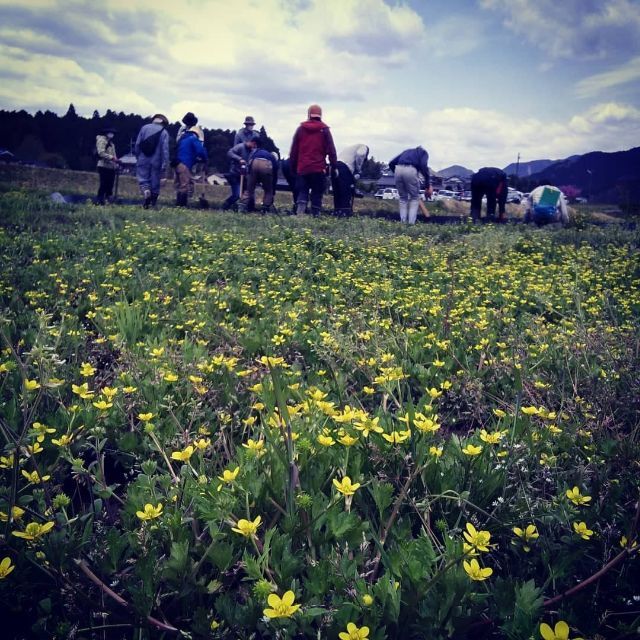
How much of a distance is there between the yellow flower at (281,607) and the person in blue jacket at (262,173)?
40.4ft

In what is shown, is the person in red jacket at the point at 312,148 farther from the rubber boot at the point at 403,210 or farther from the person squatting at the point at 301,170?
the rubber boot at the point at 403,210

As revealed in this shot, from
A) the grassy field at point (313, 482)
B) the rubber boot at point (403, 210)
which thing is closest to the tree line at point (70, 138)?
the rubber boot at point (403, 210)

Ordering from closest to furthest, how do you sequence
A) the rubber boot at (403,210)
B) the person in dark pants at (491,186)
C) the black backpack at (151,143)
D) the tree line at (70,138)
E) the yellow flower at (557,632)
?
1. the yellow flower at (557,632)
2. the black backpack at (151,143)
3. the rubber boot at (403,210)
4. the person in dark pants at (491,186)
5. the tree line at (70,138)

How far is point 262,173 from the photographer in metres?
13.2

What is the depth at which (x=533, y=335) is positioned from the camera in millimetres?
3576

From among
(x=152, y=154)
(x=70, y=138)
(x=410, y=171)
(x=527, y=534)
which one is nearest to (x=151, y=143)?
(x=152, y=154)

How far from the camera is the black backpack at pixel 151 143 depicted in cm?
1249

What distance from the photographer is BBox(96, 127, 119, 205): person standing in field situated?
1339 centimetres

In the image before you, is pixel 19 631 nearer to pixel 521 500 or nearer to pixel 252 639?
pixel 252 639

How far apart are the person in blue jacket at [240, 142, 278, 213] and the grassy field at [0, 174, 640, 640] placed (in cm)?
959

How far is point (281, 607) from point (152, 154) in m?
12.8

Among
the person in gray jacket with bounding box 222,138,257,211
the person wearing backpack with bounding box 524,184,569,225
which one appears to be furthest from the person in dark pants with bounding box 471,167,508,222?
the person in gray jacket with bounding box 222,138,257,211

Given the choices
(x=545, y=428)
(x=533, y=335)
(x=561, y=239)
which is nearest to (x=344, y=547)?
(x=545, y=428)

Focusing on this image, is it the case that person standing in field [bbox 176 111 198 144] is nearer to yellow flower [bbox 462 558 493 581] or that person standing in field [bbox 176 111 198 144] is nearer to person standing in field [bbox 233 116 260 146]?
person standing in field [bbox 233 116 260 146]
